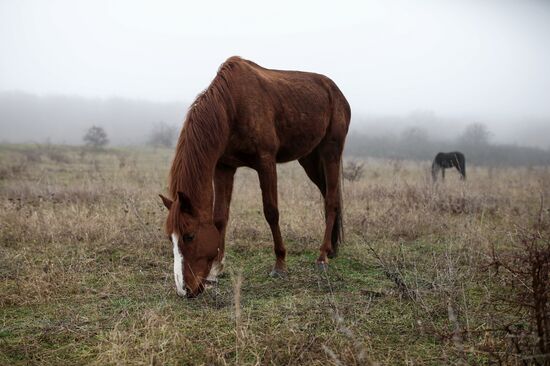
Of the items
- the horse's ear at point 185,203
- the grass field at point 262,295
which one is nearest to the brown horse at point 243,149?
the horse's ear at point 185,203

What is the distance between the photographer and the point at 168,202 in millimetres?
3686

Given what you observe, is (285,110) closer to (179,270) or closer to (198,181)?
(198,181)

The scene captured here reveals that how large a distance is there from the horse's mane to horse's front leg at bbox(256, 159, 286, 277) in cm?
64

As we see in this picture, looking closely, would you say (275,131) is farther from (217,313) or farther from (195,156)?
(217,313)

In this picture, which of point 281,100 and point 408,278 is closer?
point 408,278

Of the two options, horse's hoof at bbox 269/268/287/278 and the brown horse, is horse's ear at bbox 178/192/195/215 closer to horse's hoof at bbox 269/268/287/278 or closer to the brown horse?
the brown horse

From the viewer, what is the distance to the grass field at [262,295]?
2.74 metres

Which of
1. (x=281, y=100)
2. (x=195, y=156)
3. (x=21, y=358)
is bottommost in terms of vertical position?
(x=21, y=358)

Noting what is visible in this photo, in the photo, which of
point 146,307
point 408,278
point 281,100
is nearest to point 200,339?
point 146,307

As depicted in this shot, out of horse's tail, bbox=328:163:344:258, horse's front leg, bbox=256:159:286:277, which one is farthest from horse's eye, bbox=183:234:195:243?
horse's tail, bbox=328:163:344:258

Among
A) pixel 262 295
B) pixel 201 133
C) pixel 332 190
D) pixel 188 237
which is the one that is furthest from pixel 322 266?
pixel 201 133

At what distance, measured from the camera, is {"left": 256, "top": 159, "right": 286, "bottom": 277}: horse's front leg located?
15.2 feet

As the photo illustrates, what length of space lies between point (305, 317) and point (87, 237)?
11.8 ft

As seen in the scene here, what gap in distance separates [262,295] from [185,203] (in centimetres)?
117
